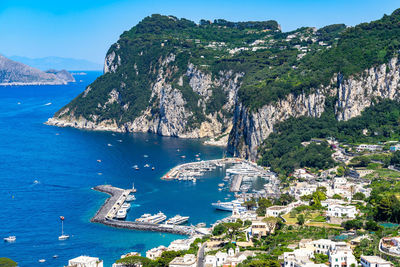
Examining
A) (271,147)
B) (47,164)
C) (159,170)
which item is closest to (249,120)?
(271,147)

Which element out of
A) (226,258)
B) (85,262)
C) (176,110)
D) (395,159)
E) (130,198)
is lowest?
(85,262)

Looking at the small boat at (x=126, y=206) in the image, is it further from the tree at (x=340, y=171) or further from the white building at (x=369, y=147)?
the white building at (x=369, y=147)

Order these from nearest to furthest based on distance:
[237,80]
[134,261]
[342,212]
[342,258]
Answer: [342,258]
[134,261]
[342,212]
[237,80]

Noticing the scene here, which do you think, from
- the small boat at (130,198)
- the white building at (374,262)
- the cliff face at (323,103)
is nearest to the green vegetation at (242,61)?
the cliff face at (323,103)

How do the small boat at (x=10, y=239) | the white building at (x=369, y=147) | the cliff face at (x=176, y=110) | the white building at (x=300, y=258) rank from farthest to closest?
the cliff face at (x=176, y=110) < the white building at (x=369, y=147) < the small boat at (x=10, y=239) < the white building at (x=300, y=258)

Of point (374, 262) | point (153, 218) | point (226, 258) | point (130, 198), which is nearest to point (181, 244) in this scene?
point (226, 258)

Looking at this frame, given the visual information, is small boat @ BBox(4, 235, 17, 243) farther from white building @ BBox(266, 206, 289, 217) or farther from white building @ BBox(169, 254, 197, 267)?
white building @ BBox(266, 206, 289, 217)

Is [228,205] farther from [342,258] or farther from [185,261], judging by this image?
[342,258]
